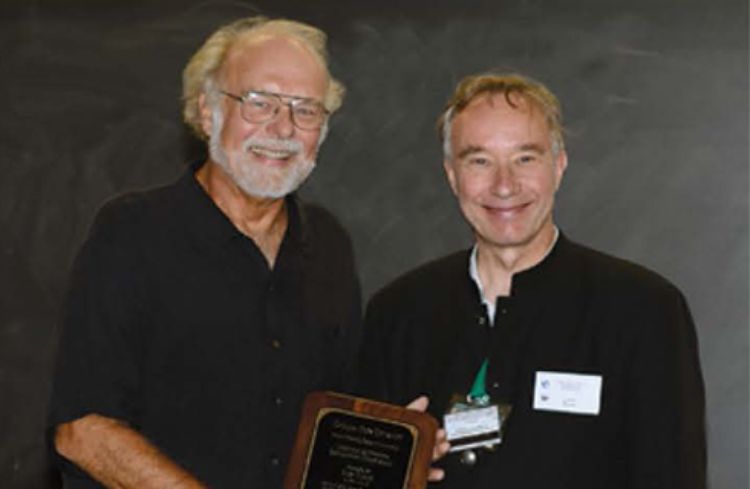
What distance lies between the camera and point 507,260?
289cm

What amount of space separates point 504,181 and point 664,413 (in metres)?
0.62

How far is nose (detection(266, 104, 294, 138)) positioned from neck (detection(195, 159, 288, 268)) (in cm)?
18

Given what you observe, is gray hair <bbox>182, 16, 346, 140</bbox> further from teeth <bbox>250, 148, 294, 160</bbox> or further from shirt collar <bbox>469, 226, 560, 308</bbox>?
shirt collar <bbox>469, 226, 560, 308</bbox>

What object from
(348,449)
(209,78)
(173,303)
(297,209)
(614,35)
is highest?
(614,35)

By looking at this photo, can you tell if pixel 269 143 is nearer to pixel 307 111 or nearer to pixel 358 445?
pixel 307 111

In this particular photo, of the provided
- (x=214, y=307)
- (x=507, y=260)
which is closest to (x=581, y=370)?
(x=507, y=260)

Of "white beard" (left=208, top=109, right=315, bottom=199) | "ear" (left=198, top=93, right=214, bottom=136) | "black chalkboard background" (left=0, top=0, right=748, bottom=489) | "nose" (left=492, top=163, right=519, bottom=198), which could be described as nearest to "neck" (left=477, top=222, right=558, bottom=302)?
"nose" (left=492, top=163, right=519, bottom=198)

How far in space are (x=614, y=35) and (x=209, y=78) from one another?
65.1 inches

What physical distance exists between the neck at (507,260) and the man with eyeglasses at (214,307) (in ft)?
1.58

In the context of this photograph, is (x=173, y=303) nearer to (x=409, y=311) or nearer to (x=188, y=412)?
(x=188, y=412)

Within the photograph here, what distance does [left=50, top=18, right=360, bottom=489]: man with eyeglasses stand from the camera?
2891mm

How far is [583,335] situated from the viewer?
2732 mm

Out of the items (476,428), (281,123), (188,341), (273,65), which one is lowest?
(476,428)

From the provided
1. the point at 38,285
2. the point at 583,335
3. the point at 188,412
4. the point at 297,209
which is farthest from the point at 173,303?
the point at 38,285
